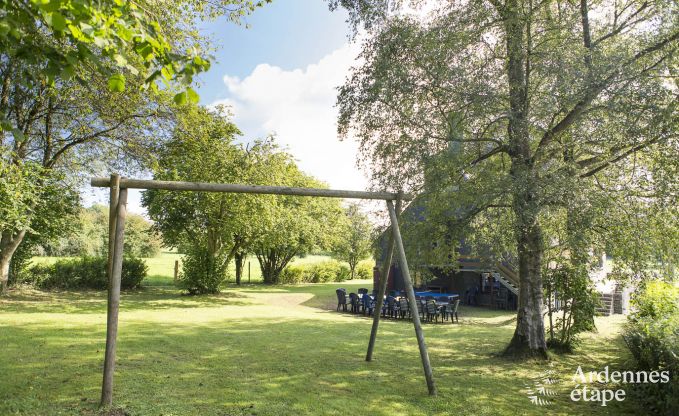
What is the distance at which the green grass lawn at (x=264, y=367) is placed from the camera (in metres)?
5.72

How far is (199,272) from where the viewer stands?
69.2 ft

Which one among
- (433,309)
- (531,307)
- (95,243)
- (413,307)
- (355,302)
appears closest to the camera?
(413,307)

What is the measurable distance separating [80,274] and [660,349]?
22944 mm

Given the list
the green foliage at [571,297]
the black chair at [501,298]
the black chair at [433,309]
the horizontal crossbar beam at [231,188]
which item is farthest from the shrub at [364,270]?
the horizontal crossbar beam at [231,188]

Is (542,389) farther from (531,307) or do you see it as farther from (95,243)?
(95,243)

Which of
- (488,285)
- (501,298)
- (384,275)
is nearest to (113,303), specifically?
(384,275)

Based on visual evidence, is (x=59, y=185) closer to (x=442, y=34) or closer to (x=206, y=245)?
(x=206, y=245)

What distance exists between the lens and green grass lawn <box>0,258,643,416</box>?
572 centimetres

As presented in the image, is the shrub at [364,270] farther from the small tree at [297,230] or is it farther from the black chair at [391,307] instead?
the black chair at [391,307]

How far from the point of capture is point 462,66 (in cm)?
884

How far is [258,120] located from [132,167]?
839cm

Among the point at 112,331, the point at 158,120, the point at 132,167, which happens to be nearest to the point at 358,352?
the point at 112,331

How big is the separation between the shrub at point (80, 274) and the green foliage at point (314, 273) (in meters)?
14.1

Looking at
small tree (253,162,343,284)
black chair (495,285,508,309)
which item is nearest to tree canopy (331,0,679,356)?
black chair (495,285,508,309)
